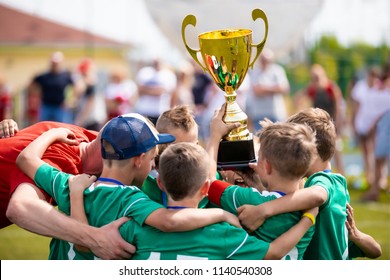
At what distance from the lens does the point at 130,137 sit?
3482 mm

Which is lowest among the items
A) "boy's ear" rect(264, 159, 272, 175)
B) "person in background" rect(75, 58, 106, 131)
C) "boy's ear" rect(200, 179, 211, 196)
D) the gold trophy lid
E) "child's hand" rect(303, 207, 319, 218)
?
"person in background" rect(75, 58, 106, 131)

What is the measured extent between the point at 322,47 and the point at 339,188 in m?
13.6

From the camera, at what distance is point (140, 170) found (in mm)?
3547

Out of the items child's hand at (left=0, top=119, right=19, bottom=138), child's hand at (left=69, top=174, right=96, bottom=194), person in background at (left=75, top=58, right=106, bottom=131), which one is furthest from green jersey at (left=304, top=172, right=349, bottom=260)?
person in background at (left=75, top=58, right=106, bottom=131)

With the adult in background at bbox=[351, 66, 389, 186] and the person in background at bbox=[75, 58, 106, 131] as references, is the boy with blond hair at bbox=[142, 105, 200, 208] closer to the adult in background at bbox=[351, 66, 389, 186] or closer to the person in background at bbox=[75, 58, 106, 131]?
the adult in background at bbox=[351, 66, 389, 186]

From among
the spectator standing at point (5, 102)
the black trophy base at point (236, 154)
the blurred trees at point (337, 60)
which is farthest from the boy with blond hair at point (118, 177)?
the blurred trees at point (337, 60)

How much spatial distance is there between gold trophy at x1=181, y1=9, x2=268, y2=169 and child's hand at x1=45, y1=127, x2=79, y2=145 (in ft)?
2.29

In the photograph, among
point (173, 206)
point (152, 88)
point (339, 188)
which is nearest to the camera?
point (173, 206)

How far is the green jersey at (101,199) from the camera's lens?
341 centimetres

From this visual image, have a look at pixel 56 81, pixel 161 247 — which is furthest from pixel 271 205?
pixel 56 81

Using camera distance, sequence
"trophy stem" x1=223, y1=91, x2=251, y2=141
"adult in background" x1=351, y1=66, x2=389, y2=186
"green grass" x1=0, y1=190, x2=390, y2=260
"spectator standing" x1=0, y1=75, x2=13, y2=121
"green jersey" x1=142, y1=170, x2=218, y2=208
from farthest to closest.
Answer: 1. "spectator standing" x1=0, y1=75, x2=13, y2=121
2. "adult in background" x1=351, y1=66, x2=389, y2=186
3. "green grass" x1=0, y1=190, x2=390, y2=260
4. "trophy stem" x1=223, y1=91, x2=251, y2=141
5. "green jersey" x1=142, y1=170, x2=218, y2=208

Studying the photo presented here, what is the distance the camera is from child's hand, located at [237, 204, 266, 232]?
11.2ft

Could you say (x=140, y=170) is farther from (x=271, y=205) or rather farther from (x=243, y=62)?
(x=243, y=62)

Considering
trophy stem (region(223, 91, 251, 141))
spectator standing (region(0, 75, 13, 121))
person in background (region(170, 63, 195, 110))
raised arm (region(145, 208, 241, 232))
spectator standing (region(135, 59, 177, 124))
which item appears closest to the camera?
raised arm (region(145, 208, 241, 232))
